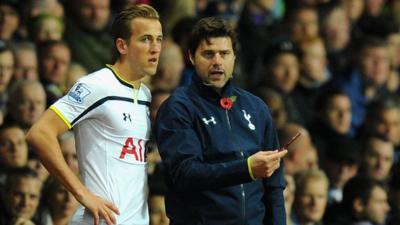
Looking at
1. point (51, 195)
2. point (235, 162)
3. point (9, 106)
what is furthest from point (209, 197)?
point (9, 106)

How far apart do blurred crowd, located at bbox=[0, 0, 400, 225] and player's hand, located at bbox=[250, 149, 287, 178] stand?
291 cm

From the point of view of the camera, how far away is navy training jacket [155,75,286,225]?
18.4 ft

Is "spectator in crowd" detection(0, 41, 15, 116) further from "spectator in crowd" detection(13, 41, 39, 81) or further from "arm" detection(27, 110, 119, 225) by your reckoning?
"arm" detection(27, 110, 119, 225)

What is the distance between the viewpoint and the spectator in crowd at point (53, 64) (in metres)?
9.28

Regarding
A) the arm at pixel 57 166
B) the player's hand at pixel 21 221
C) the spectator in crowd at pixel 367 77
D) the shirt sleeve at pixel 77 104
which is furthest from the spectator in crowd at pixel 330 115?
the arm at pixel 57 166

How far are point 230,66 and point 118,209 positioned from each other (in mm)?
863

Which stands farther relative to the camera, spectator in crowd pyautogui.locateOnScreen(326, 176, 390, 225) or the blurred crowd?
spectator in crowd pyautogui.locateOnScreen(326, 176, 390, 225)

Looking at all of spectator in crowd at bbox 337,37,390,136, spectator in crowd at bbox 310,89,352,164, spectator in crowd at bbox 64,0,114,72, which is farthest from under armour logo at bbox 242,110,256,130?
spectator in crowd at bbox 337,37,390,136

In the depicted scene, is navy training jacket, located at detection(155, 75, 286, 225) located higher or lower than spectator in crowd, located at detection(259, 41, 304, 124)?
higher

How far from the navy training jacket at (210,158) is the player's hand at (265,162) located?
53 millimetres

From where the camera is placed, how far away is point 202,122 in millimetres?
5773

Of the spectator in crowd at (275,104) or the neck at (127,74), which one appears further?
the spectator in crowd at (275,104)

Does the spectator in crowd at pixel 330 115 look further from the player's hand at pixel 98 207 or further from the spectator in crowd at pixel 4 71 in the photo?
the player's hand at pixel 98 207

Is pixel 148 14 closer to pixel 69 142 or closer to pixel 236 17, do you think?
pixel 69 142
